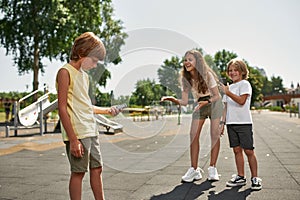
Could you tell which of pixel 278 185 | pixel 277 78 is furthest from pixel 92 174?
pixel 277 78

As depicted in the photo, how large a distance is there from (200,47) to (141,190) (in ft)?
5.79

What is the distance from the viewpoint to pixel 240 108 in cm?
378

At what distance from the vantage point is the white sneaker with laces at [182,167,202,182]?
392cm

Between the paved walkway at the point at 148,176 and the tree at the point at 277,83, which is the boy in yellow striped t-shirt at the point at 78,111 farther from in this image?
the tree at the point at 277,83

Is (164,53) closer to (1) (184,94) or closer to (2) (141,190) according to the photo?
(1) (184,94)

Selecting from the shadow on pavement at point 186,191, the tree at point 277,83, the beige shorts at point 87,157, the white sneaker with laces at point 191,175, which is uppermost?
the tree at point 277,83

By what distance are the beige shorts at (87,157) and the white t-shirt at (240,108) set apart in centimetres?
174

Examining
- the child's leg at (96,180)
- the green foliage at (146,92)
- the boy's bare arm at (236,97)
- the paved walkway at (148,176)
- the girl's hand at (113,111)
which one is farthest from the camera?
the green foliage at (146,92)

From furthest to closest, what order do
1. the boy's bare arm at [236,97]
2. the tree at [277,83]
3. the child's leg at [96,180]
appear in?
the tree at [277,83]
the boy's bare arm at [236,97]
the child's leg at [96,180]

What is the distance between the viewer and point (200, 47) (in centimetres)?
411

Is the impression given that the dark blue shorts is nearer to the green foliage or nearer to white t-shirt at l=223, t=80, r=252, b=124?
white t-shirt at l=223, t=80, r=252, b=124

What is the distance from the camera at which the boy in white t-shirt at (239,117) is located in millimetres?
3705

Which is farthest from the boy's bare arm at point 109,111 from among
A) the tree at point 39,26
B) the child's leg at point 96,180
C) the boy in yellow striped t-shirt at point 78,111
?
the tree at point 39,26

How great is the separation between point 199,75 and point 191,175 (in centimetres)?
114
